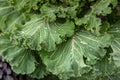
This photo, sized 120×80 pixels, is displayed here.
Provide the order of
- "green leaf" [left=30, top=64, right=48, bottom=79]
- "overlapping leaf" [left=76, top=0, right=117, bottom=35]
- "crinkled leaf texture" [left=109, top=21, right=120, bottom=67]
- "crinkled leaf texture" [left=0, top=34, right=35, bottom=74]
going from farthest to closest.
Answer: "green leaf" [left=30, top=64, right=48, bottom=79], "crinkled leaf texture" [left=0, top=34, right=35, bottom=74], "overlapping leaf" [left=76, top=0, right=117, bottom=35], "crinkled leaf texture" [left=109, top=21, right=120, bottom=67]

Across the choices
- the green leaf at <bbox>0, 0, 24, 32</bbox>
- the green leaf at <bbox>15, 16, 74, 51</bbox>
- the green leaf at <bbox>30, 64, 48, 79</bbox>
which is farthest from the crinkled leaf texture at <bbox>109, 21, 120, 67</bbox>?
the green leaf at <bbox>0, 0, 24, 32</bbox>

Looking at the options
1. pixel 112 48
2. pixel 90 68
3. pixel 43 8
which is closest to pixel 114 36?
pixel 112 48

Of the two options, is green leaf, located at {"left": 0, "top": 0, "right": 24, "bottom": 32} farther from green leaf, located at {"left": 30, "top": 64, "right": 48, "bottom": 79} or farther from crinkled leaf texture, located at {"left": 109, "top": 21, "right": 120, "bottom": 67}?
crinkled leaf texture, located at {"left": 109, "top": 21, "right": 120, "bottom": 67}

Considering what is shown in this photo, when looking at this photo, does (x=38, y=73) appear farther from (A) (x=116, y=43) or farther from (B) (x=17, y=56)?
(A) (x=116, y=43)

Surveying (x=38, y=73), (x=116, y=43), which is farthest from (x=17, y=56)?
(x=116, y=43)

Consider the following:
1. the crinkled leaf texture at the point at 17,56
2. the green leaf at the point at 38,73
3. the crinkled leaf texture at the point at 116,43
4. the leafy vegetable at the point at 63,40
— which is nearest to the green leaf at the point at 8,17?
the leafy vegetable at the point at 63,40

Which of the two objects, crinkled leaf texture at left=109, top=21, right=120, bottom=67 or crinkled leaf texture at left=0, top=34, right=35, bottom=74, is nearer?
crinkled leaf texture at left=109, top=21, right=120, bottom=67
